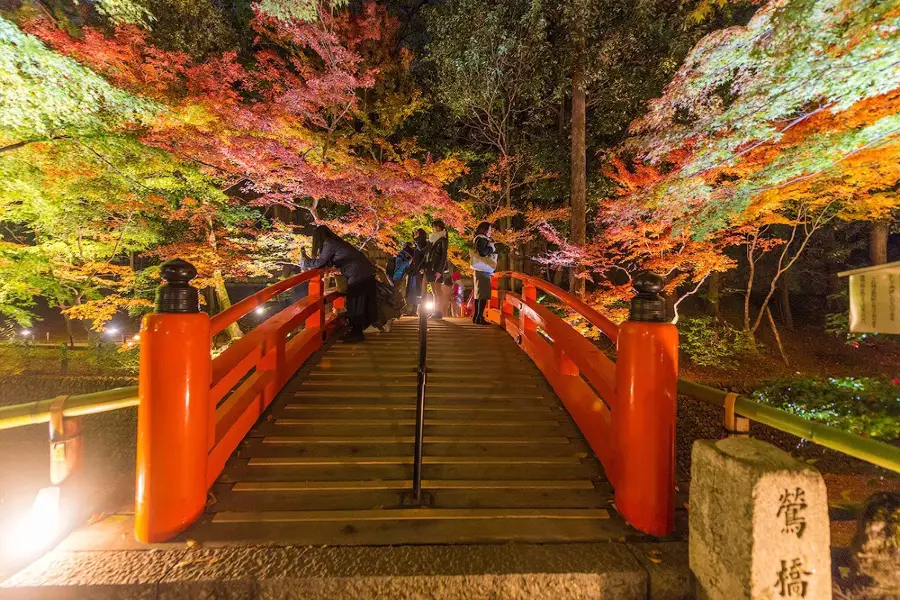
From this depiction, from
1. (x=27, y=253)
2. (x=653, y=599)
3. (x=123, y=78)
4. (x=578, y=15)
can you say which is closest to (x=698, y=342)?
(x=578, y=15)

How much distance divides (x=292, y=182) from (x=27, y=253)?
6.45 m

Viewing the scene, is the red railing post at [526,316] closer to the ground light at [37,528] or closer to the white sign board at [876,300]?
the white sign board at [876,300]

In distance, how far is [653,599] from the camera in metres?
2.35

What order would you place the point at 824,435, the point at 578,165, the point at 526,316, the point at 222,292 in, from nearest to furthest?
the point at 824,435
the point at 526,316
the point at 578,165
the point at 222,292

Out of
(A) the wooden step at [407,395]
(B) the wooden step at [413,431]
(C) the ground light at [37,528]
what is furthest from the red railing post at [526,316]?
(C) the ground light at [37,528]

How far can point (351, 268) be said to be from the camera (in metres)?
5.71

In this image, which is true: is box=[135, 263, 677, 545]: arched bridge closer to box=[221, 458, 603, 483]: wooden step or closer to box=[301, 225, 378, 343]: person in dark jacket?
box=[221, 458, 603, 483]: wooden step

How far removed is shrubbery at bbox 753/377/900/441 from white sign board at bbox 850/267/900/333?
336 cm

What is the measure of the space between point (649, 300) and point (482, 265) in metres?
4.65

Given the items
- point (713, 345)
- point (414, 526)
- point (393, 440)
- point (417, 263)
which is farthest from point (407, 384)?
point (713, 345)

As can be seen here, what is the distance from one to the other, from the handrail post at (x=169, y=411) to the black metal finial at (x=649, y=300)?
9.22ft

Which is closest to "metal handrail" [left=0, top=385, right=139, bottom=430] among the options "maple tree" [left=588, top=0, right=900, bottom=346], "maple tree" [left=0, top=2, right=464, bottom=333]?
"maple tree" [left=0, top=2, right=464, bottom=333]

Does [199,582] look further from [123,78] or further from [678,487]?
[123,78]

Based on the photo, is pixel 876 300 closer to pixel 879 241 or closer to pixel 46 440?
pixel 879 241
